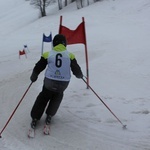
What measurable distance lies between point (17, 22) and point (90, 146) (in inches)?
1686

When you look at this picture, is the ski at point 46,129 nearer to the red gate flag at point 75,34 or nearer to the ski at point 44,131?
the ski at point 44,131

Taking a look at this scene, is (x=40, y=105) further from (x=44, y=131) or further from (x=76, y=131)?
(x=76, y=131)

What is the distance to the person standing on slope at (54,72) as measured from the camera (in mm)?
6094

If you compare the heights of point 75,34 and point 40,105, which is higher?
point 75,34

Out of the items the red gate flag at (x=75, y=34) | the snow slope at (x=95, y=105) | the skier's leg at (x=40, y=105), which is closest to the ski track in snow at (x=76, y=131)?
the snow slope at (x=95, y=105)

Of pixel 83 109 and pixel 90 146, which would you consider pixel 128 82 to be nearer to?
pixel 83 109

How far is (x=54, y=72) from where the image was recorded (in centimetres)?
614

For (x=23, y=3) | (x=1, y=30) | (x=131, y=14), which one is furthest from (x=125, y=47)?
(x=23, y=3)

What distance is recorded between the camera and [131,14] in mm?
30781

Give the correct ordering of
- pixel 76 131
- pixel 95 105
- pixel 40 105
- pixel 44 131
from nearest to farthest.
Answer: pixel 44 131 → pixel 76 131 → pixel 40 105 → pixel 95 105

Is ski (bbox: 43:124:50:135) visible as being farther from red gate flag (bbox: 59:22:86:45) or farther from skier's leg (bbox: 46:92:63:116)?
red gate flag (bbox: 59:22:86:45)

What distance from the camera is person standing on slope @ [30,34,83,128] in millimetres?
6094

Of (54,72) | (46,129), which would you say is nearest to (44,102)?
(46,129)

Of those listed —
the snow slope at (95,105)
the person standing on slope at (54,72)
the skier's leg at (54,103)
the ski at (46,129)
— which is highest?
the person standing on slope at (54,72)
